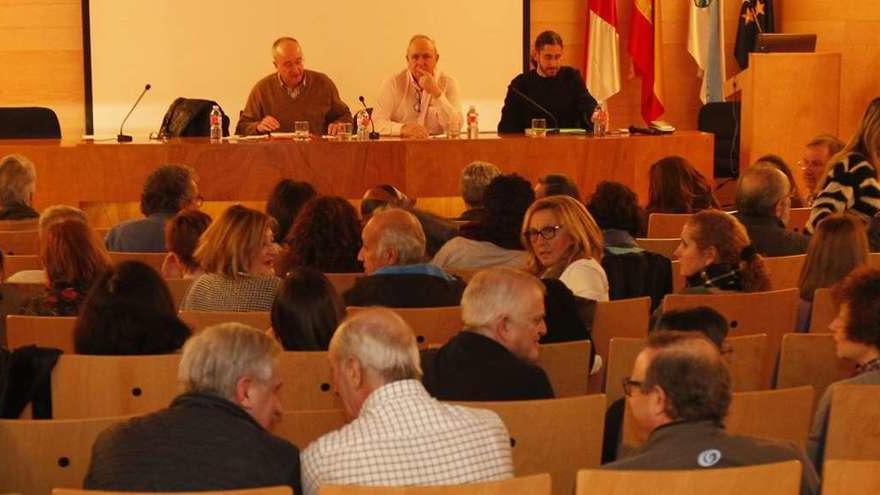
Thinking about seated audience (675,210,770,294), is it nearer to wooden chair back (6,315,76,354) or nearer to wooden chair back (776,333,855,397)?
wooden chair back (776,333,855,397)

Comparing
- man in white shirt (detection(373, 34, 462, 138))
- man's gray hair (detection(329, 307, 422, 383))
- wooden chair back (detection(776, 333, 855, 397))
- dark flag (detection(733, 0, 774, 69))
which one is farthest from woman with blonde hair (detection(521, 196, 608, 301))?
dark flag (detection(733, 0, 774, 69))

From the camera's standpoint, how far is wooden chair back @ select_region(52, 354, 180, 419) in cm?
414

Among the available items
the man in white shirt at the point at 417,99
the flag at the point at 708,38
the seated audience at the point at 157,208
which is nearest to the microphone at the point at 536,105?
the man in white shirt at the point at 417,99

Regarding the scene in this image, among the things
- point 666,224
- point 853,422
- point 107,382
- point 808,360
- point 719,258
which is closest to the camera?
point 853,422

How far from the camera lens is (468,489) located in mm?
2805

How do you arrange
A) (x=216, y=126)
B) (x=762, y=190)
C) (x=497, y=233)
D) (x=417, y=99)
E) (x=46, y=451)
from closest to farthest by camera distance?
(x=46, y=451) < (x=497, y=233) < (x=762, y=190) < (x=216, y=126) < (x=417, y=99)

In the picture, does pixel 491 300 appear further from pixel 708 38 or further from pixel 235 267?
pixel 708 38

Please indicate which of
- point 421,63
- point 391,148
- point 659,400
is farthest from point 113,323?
point 421,63

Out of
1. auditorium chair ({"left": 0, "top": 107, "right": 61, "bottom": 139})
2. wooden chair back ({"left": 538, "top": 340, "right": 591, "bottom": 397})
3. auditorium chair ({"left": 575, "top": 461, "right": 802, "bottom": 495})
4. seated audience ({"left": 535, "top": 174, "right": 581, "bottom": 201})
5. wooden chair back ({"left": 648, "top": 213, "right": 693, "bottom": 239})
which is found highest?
auditorium chair ({"left": 0, "top": 107, "right": 61, "bottom": 139})

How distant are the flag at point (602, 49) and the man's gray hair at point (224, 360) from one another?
904cm

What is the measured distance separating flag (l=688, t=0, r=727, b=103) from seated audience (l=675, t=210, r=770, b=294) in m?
7.01

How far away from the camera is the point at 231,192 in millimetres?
9227

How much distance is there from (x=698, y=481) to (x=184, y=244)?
3.44 metres

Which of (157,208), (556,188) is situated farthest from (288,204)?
(556,188)
